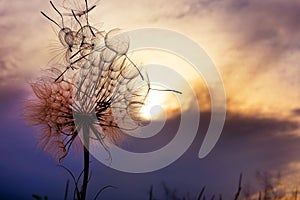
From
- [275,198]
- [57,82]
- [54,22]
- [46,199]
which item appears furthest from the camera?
[57,82]

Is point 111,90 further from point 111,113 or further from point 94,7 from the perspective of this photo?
point 94,7

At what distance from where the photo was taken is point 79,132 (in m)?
6.31

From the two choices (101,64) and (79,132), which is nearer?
(79,132)

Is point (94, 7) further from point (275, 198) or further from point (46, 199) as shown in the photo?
point (275, 198)

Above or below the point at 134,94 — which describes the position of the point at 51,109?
below

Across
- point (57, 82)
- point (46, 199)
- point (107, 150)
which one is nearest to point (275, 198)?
point (107, 150)

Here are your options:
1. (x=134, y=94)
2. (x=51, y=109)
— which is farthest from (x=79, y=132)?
(x=134, y=94)

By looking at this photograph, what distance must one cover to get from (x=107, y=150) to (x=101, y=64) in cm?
132

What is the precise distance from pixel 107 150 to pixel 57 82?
1.36 m

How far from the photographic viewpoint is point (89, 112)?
6.38m

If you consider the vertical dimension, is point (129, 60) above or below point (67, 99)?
above

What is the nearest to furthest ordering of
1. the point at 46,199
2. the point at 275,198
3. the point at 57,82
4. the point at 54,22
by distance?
the point at 46,199 → the point at 275,198 → the point at 54,22 → the point at 57,82

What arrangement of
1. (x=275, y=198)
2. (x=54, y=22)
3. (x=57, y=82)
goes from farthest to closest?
(x=57, y=82) → (x=54, y=22) → (x=275, y=198)

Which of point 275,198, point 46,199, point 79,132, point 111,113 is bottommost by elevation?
point 46,199
